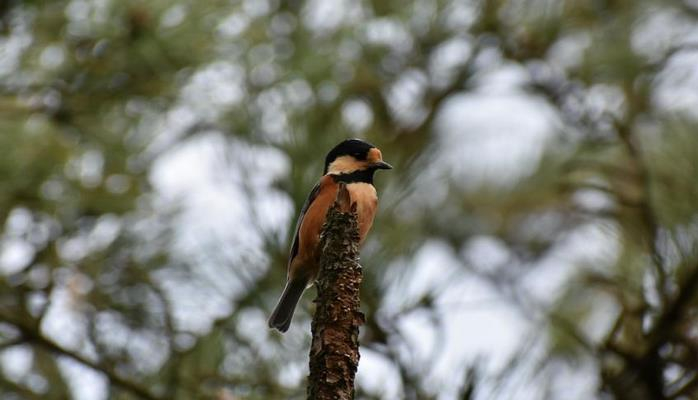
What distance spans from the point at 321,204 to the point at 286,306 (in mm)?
329

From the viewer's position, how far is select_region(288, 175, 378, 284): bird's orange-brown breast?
3024 millimetres

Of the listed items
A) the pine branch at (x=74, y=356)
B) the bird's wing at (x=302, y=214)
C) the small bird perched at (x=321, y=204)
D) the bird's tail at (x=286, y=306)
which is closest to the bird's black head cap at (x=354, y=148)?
the small bird perched at (x=321, y=204)

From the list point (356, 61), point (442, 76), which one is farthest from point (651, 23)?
point (356, 61)

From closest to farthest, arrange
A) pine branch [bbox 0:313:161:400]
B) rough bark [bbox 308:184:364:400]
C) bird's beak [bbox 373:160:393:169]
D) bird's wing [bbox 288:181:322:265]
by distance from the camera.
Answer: rough bark [bbox 308:184:364:400] < pine branch [bbox 0:313:161:400] < bird's wing [bbox 288:181:322:265] < bird's beak [bbox 373:160:393:169]

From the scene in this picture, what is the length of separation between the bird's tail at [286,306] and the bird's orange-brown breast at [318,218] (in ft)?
0.13

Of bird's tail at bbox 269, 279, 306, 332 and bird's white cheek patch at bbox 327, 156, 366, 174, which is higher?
bird's white cheek patch at bbox 327, 156, 366, 174

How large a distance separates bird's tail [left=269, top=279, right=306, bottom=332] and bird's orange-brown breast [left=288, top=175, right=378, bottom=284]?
0.13 ft

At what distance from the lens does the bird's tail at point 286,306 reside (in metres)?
3.10

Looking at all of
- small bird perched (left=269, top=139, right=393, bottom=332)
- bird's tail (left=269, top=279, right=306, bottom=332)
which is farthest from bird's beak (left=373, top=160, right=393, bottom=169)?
bird's tail (left=269, top=279, right=306, bottom=332)

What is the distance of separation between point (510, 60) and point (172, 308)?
6.37ft

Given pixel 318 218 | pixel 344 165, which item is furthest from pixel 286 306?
pixel 344 165

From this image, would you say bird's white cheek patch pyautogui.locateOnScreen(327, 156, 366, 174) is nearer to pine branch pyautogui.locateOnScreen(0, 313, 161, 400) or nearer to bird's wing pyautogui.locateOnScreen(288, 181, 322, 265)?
bird's wing pyautogui.locateOnScreen(288, 181, 322, 265)

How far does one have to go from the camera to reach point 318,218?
313 centimetres

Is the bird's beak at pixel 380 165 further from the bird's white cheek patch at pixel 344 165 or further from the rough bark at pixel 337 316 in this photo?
the rough bark at pixel 337 316
